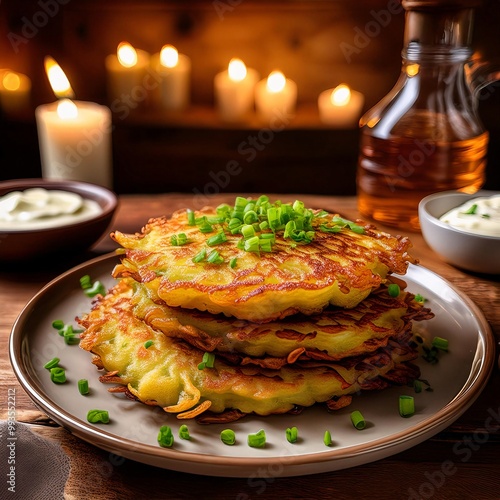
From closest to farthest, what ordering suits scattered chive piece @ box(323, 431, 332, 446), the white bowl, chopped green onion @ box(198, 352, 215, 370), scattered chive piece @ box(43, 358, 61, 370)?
scattered chive piece @ box(323, 431, 332, 446), chopped green onion @ box(198, 352, 215, 370), scattered chive piece @ box(43, 358, 61, 370), the white bowl

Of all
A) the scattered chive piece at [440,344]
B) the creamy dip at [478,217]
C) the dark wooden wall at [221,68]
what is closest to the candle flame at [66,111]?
the dark wooden wall at [221,68]

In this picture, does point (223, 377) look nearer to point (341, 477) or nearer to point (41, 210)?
point (341, 477)

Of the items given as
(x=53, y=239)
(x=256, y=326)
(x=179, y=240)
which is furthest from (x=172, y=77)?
(x=256, y=326)

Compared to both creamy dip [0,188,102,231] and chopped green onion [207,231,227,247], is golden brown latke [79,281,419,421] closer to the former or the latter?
chopped green onion [207,231,227,247]

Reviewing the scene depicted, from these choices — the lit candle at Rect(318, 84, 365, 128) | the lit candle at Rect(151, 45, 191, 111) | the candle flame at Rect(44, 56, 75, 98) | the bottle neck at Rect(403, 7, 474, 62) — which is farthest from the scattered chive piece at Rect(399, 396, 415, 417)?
the lit candle at Rect(151, 45, 191, 111)

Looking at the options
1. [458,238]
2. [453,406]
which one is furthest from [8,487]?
[458,238]

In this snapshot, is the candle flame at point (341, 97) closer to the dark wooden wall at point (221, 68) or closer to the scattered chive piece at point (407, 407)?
the dark wooden wall at point (221, 68)

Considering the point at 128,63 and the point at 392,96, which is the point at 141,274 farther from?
the point at 128,63
